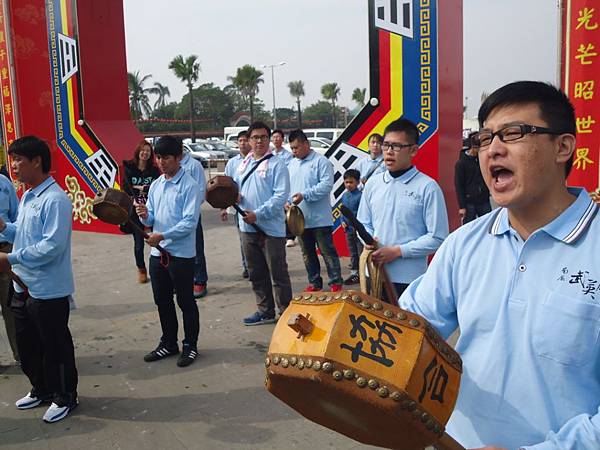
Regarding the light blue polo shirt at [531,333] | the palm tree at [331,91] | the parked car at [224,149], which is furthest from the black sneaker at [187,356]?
the palm tree at [331,91]

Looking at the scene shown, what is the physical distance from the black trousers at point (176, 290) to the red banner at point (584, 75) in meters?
3.61

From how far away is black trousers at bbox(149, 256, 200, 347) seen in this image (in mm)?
4242

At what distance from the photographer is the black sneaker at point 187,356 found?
167 inches

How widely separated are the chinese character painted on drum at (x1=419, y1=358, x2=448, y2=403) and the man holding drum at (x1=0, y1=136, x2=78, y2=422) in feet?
9.24

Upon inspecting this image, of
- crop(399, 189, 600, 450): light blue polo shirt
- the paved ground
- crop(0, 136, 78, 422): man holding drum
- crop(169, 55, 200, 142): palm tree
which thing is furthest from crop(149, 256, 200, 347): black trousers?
crop(169, 55, 200, 142): palm tree

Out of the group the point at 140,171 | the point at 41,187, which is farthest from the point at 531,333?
the point at 140,171

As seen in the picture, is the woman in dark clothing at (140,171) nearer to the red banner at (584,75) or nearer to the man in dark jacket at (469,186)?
the man in dark jacket at (469,186)

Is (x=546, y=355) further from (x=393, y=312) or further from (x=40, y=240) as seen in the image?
(x=40, y=240)

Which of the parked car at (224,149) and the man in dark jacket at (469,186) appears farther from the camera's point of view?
the parked car at (224,149)

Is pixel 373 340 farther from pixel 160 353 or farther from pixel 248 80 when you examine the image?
pixel 248 80

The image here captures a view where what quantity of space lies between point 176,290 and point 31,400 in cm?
125

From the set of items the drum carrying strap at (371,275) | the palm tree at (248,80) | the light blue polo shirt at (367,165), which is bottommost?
the drum carrying strap at (371,275)

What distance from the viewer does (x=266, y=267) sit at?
5180 millimetres

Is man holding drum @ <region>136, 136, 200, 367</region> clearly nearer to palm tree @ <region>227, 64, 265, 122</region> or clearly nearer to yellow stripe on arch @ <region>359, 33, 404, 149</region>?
yellow stripe on arch @ <region>359, 33, 404, 149</region>
